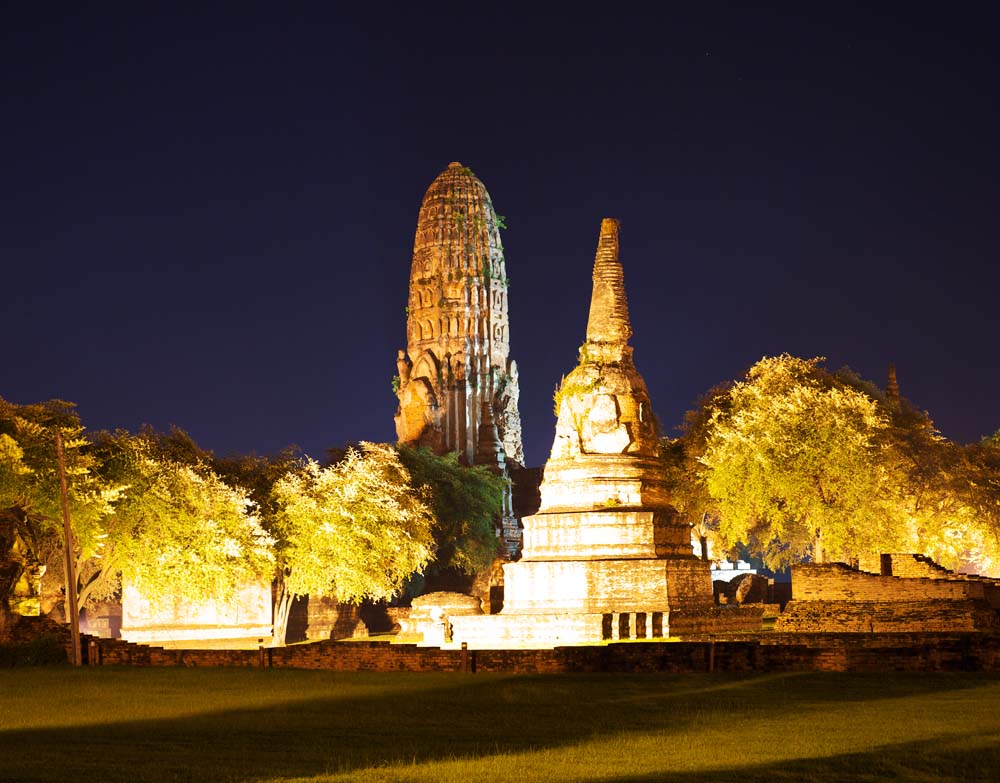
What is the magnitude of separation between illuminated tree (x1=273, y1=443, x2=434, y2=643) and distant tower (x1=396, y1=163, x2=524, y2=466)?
29.8 m

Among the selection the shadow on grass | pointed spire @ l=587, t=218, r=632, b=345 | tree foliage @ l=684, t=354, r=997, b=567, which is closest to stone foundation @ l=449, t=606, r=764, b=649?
tree foliage @ l=684, t=354, r=997, b=567

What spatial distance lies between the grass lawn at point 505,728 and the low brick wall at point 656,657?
0.71m

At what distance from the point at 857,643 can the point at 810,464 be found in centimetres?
1748

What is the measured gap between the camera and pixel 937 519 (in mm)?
50781

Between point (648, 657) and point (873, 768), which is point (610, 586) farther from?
point (873, 768)

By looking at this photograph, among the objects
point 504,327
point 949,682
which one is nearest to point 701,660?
point 949,682

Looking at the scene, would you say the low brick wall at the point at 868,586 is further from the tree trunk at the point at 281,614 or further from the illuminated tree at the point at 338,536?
the tree trunk at the point at 281,614

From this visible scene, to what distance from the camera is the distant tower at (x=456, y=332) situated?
83500 mm

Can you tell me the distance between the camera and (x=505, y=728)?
18.5 meters

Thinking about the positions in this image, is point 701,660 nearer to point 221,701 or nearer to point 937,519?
point 221,701

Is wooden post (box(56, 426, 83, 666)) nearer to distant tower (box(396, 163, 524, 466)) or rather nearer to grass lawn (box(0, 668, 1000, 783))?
grass lawn (box(0, 668, 1000, 783))

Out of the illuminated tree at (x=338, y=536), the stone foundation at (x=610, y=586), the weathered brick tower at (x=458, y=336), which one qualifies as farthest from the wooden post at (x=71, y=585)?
the weathered brick tower at (x=458, y=336)

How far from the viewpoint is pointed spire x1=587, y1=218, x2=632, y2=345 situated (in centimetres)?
4725

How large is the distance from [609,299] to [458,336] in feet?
122
